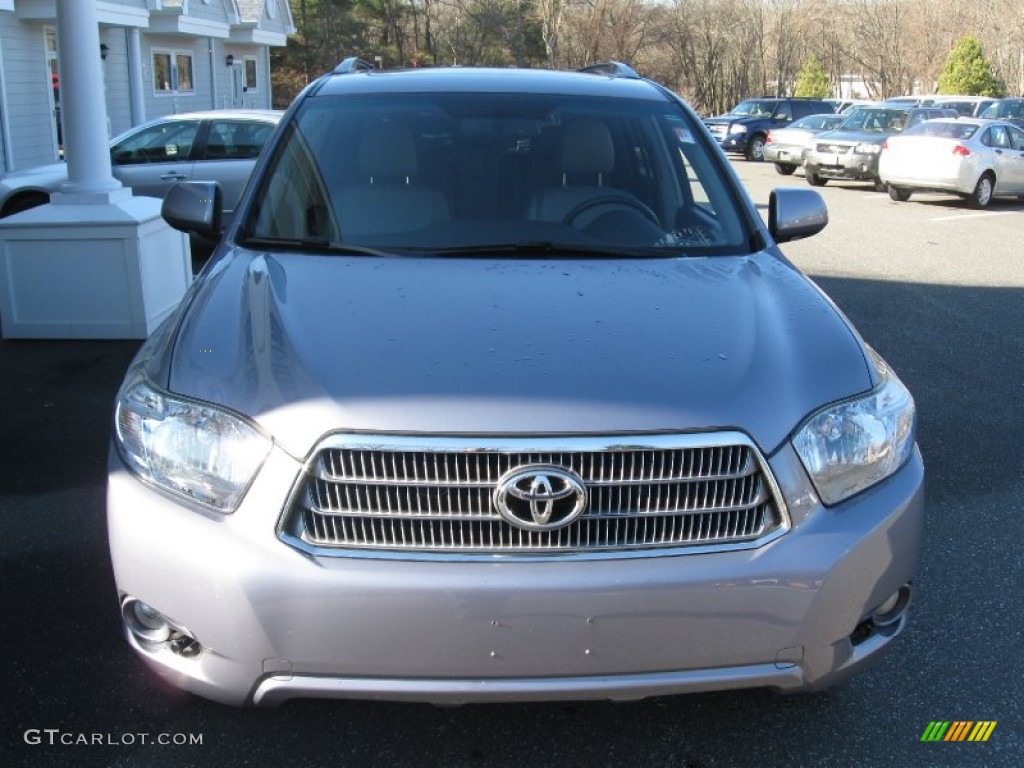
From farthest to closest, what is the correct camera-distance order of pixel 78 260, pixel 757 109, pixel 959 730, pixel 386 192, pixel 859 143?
pixel 757 109 < pixel 859 143 < pixel 78 260 < pixel 386 192 < pixel 959 730

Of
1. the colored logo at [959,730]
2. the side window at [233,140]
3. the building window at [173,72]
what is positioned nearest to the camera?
the colored logo at [959,730]

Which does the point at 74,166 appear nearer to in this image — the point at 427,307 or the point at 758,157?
the point at 427,307

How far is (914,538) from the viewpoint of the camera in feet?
8.52

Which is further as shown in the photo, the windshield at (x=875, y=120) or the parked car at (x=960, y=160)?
the windshield at (x=875, y=120)

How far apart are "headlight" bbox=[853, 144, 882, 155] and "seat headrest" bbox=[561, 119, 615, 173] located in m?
18.5

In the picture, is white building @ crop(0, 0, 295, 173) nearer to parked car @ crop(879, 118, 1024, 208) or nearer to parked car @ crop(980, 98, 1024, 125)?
parked car @ crop(879, 118, 1024, 208)

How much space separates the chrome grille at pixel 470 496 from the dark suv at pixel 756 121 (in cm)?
2795

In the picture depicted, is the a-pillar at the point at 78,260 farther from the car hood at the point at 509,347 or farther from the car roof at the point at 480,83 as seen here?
the car hood at the point at 509,347

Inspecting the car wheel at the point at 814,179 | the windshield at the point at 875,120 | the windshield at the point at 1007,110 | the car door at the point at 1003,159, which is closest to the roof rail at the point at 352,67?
the car door at the point at 1003,159

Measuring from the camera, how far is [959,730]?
2945 mm

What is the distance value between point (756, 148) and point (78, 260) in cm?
2529

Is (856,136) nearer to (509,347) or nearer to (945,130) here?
(945,130)

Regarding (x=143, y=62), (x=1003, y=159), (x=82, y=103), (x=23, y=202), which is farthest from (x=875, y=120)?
(x=82, y=103)

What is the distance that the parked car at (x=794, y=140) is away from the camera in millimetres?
22969
